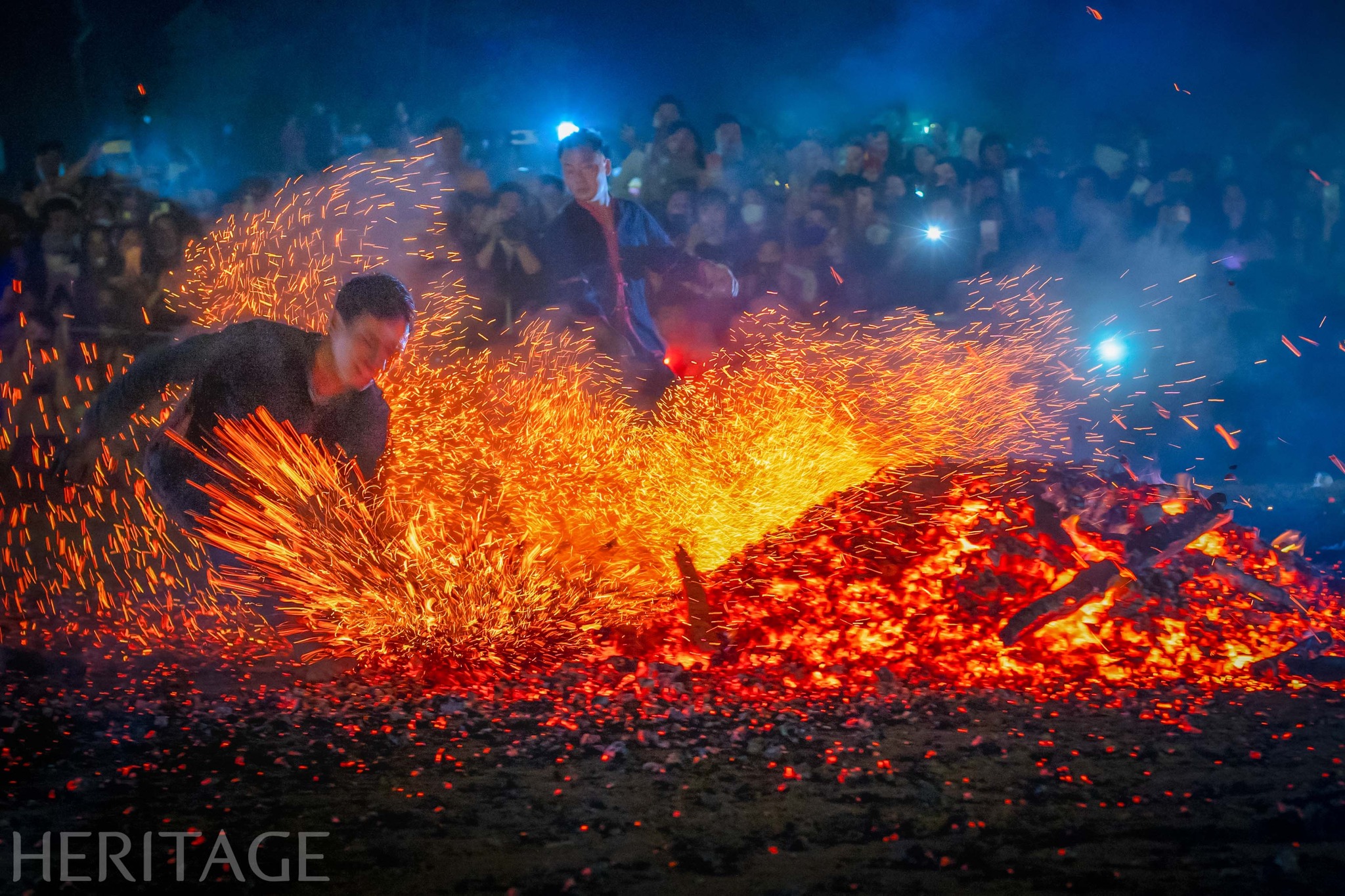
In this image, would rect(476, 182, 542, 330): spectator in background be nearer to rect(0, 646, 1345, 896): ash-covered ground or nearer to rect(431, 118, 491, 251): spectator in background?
rect(431, 118, 491, 251): spectator in background

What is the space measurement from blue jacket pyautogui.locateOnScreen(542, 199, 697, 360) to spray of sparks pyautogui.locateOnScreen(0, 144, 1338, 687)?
1.12 feet

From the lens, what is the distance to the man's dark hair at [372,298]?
4.06m

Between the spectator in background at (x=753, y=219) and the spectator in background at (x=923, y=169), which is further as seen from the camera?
the spectator in background at (x=923, y=169)

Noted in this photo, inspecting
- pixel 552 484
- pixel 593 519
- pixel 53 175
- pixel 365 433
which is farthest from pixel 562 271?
pixel 53 175

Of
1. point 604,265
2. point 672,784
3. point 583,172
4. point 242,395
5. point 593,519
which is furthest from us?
point 583,172

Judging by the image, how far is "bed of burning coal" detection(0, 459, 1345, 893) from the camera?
98.5 inches

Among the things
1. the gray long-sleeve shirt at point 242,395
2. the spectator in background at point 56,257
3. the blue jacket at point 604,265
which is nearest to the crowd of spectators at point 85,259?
the spectator in background at point 56,257

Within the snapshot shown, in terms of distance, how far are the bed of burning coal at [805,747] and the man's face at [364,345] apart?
4.52 feet

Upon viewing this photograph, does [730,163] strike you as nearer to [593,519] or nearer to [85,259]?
[593,519]

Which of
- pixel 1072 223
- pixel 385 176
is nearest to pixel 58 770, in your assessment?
pixel 385 176

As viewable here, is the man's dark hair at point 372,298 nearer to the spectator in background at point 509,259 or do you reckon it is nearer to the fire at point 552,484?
the fire at point 552,484

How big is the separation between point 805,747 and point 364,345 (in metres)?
2.55

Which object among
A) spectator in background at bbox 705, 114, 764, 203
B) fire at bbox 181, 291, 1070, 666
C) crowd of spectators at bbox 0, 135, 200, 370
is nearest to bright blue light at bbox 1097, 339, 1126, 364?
fire at bbox 181, 291, 1070, 666

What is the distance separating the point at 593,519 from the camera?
492cm
